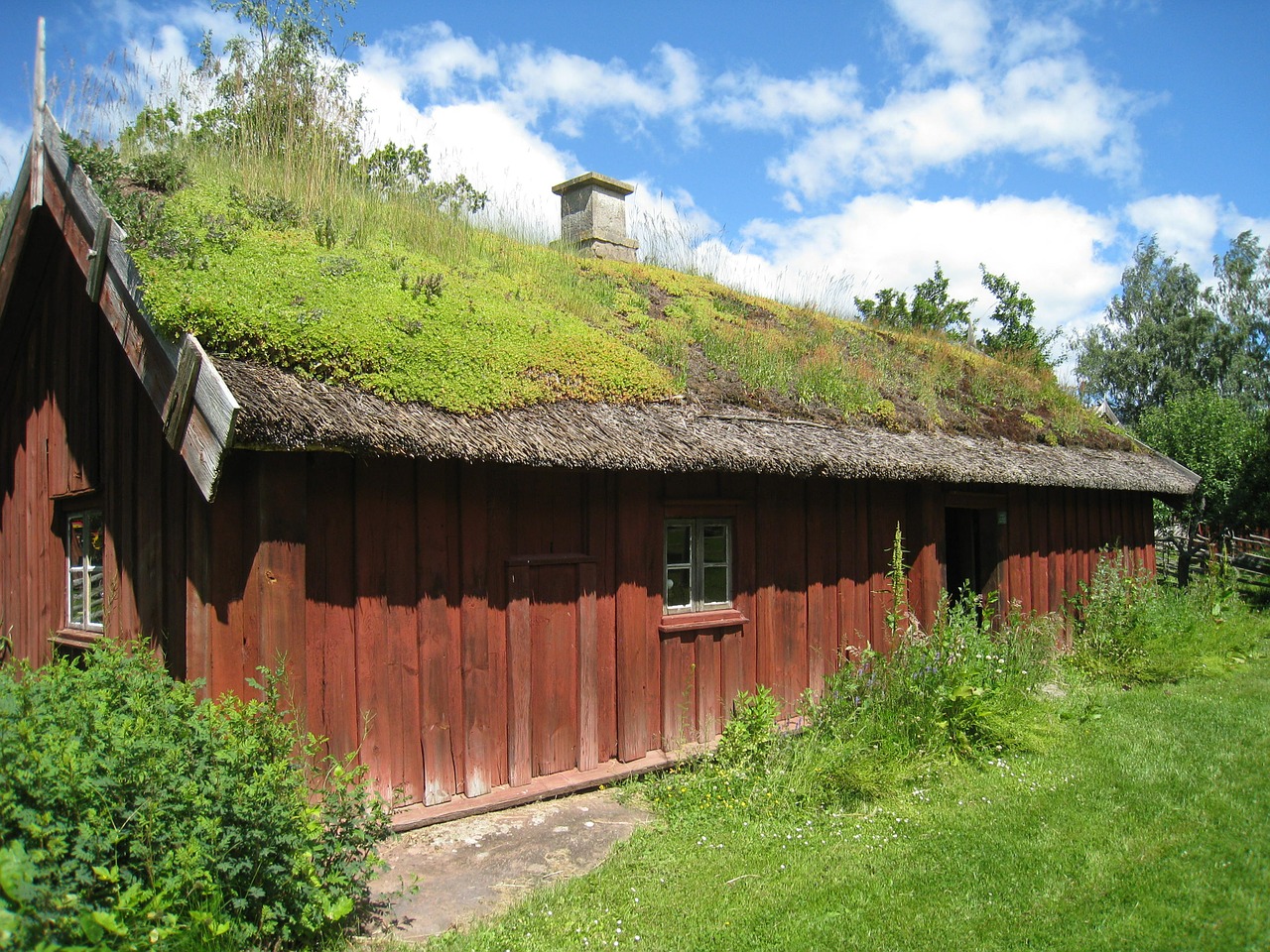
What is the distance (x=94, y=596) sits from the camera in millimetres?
6473

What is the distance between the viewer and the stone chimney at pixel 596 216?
39.5 feet

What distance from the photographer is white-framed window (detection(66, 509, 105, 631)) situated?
6434mm

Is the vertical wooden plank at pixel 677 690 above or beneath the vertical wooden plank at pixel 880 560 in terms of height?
beneath

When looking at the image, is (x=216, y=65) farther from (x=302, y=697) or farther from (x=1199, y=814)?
(x=1199, y=814)

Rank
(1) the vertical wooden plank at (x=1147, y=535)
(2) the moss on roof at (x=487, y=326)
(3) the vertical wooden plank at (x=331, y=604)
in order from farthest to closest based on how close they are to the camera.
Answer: (1) the vertical wooden plank at (x=1147, y=535) < (2) the moss on roof at (x=487, y=326) < (3) the vertical wooden plank at (x=331, y=604)

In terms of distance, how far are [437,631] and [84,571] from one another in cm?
299

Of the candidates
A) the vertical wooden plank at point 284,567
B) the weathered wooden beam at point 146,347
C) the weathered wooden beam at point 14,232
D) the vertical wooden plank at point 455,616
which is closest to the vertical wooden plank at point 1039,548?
the vertical wooden plank at point 455,616

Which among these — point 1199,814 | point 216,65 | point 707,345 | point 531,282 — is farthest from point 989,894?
point 216,65

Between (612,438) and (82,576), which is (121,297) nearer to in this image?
(82,576)

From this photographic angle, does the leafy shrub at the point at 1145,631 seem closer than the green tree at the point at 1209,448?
Yes

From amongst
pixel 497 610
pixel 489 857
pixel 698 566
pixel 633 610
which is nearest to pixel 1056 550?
pixel 698 566

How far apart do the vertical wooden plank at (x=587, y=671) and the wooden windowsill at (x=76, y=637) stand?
10.6 feet

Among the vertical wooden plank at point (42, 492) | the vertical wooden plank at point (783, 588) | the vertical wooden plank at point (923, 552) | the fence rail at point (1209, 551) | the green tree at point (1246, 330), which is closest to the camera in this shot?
the vertical wooden plank at point (42, 492)

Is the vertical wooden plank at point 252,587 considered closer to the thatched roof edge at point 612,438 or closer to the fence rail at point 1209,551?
the thatched roof edge at point 612,438
